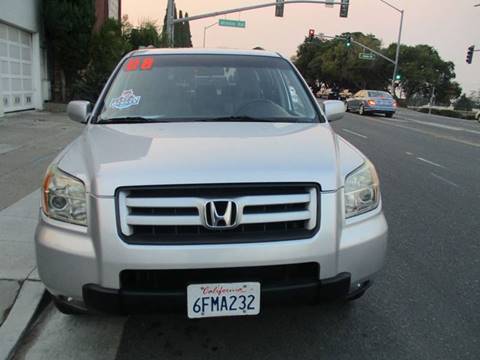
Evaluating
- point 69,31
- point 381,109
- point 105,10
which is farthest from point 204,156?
point 381,109

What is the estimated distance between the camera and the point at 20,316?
3.26m

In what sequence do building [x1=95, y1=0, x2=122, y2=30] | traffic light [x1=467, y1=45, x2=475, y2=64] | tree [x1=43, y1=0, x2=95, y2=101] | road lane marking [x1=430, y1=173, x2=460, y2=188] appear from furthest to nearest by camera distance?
traffic light [x1=467, y1=45, x2=475, y2=64] < building [x1=95, y1=0, x2=122, y2=30] < tree [x1=43, y1=0, x2=95, y2=101] < road lane marking [x1=430, y1=173, x2=460, y2=188]

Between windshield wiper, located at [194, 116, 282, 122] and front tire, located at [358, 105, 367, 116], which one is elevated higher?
windshield wiper, located at [194, 116, 282, 122]

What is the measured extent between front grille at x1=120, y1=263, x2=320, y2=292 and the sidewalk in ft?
3.25

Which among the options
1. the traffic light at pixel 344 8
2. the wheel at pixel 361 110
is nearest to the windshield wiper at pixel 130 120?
the wheel at pixel 361 110

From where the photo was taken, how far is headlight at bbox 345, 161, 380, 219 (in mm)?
2807

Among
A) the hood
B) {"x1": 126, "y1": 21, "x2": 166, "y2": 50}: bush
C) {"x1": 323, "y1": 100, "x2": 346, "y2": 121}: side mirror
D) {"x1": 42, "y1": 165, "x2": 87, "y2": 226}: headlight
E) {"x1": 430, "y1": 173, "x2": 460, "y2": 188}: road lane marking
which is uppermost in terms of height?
{"x1": 126, "y1": 21, "x2": 166, "y2": 50}: bush

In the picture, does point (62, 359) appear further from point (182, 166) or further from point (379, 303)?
point (379, 303)

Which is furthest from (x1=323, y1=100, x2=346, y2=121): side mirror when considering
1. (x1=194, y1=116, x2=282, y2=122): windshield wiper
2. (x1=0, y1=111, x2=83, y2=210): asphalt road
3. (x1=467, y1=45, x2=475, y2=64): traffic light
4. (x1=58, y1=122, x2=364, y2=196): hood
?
(x1=467, y1=45, x2=475, y2=64): traffic light

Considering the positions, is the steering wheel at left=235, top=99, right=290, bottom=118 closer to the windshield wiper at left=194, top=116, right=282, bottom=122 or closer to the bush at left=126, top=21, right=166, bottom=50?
the windshield wiper at left=194, top=116, right=282, bottom=122

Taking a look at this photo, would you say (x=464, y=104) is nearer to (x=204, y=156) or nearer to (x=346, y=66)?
(x=346, y=66)

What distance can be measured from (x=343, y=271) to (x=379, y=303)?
1.16 meters

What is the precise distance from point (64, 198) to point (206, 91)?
1.67m

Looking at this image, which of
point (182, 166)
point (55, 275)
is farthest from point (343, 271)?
point (55, 275)
